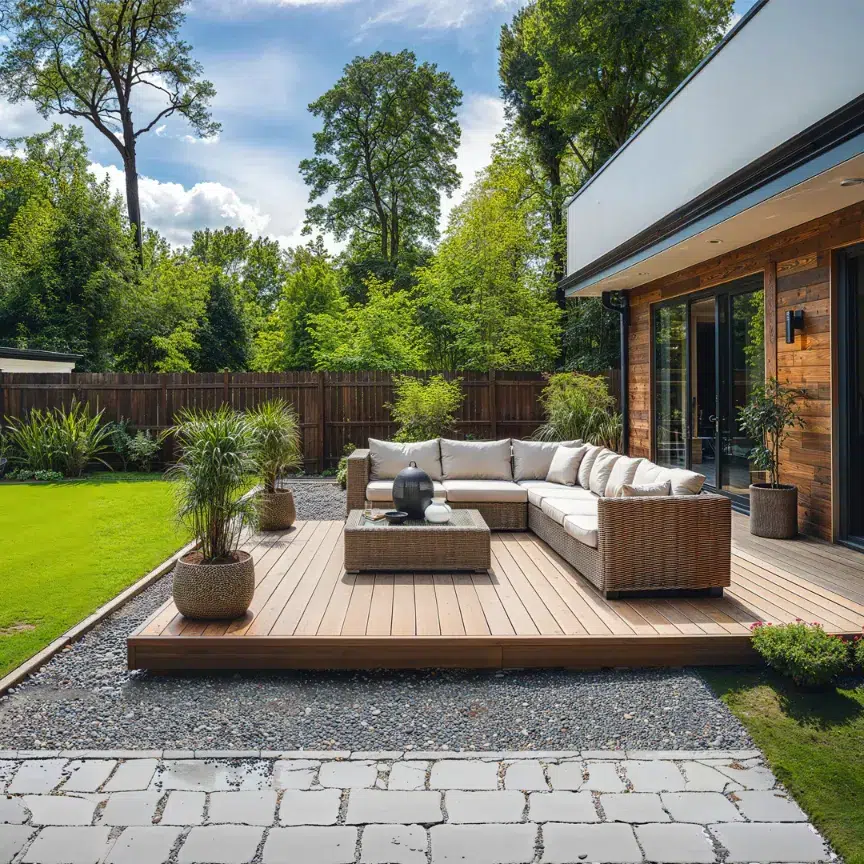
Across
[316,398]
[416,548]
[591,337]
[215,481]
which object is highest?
[591,337]

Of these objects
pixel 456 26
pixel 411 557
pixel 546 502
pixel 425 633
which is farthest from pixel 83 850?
pixel 456 26

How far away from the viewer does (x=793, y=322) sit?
6398mm

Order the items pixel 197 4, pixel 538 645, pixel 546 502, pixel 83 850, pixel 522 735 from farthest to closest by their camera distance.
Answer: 1. pixel 197 4
2. pixel 546 502
3. pixel 538 645
4. pixel 522 735
5. pixel 83 850

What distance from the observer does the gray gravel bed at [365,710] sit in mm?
3010

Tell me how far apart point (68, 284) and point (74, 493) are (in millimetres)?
9025

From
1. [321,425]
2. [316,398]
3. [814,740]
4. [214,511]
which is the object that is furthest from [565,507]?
[316,398]

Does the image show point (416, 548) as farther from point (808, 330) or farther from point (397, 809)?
point (808, 330)

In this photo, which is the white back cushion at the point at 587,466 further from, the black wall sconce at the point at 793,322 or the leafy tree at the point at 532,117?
the leafy tree at the point at 532,117

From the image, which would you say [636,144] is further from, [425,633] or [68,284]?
[68,284]

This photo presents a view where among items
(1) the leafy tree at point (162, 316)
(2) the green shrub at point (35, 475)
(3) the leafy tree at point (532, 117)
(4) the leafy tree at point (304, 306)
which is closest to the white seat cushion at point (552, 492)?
(2) the green shrub at point (35, 475)

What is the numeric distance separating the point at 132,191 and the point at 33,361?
24.8ft

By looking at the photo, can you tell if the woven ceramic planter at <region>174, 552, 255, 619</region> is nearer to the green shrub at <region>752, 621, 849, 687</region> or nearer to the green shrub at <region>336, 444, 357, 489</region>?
the green shrub at <region>752, 621, 849, 687</region>

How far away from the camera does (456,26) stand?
1580 centimetres

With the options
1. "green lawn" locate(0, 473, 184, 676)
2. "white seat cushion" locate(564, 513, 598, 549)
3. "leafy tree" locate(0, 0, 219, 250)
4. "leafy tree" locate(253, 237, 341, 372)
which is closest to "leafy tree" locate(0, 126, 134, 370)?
"leafy tree" locate(0, 0, 219, 250)
